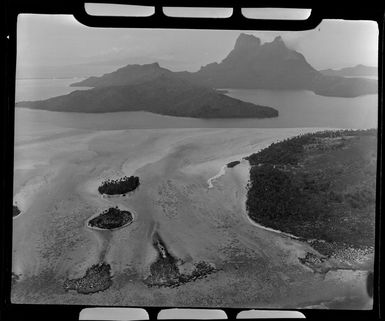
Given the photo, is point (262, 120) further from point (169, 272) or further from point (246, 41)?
point (169, 272)

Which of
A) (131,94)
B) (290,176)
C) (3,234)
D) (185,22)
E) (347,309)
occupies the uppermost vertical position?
(185,22)

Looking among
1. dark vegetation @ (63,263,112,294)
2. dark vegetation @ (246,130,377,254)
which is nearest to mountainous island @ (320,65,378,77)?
dark vegetation @ (246,130,377,254)

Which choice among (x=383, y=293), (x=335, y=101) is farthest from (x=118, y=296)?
(x=335, y=101)

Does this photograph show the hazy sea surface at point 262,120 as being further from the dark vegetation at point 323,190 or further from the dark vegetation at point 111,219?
the dark vegetation at point 111,219

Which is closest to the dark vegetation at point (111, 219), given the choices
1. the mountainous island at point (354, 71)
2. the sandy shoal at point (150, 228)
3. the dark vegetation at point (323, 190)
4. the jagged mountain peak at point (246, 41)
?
the sandy shoal at point (150, 228)

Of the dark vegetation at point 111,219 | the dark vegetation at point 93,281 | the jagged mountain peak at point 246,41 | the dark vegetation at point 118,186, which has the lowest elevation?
the dark vegetation at point 93,281

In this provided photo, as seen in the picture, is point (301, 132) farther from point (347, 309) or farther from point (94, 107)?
point (94, 107)

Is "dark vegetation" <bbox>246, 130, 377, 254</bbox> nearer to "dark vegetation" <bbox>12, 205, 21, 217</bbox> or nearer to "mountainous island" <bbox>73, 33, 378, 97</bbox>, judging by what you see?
"mountainous island" <bbox>73, 33, 378, 97</bbox>
